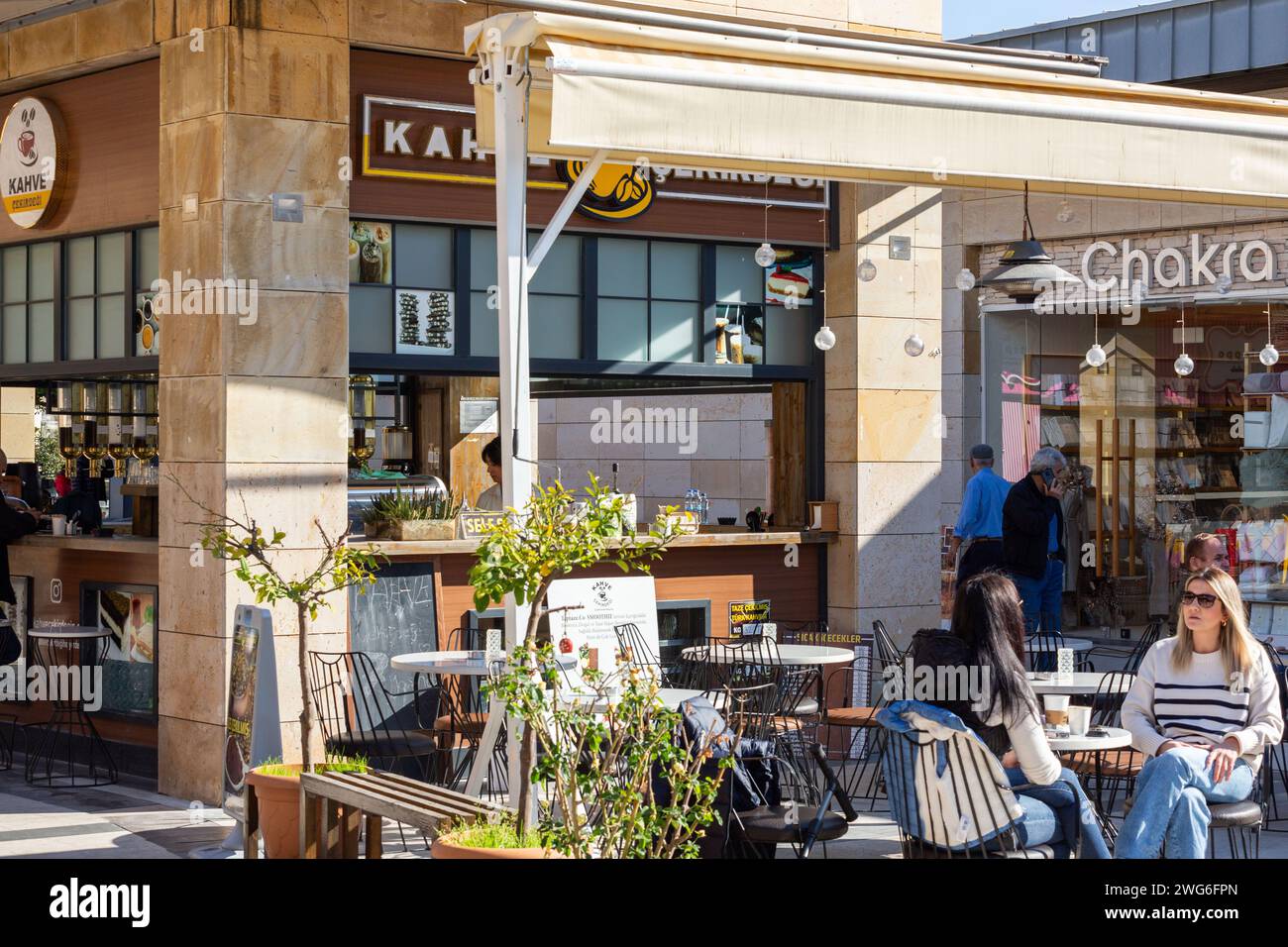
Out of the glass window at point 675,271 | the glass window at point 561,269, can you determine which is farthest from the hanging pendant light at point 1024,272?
the glass window at point 561,269

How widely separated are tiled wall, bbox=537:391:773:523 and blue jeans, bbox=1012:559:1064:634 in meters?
5.30

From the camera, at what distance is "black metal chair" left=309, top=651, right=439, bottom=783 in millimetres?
8117

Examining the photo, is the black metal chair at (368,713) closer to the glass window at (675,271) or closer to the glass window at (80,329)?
the glass window at (80,329)

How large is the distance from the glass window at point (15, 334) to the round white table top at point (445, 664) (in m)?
4.04

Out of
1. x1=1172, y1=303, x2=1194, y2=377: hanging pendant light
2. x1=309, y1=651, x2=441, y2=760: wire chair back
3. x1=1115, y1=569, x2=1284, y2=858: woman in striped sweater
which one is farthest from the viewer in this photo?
x1=1172, y1=303, x2=1194, y2=377: hanging pendant light

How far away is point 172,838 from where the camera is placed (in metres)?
8.22

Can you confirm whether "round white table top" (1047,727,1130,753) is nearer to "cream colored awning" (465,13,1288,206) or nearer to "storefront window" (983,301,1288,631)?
"cream colored awning" (465,13,1288,206)

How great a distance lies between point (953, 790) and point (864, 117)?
2.92 meters

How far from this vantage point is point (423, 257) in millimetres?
9773

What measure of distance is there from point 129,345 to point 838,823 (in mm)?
5538

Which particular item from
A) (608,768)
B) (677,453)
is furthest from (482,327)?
(677,453)

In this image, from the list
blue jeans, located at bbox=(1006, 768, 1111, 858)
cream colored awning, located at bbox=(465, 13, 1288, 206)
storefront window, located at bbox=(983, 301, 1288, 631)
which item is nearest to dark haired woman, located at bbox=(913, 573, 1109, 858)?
blue jeans, located at bbox=(1006, 768, 1111, 858)

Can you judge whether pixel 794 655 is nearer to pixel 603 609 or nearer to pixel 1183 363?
pixel 603 609
